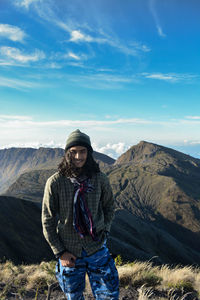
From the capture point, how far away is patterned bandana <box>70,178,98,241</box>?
3.28m

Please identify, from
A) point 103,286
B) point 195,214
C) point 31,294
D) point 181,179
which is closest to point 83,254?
point 103,286

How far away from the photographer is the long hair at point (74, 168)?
3.43 meters

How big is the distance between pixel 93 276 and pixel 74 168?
170 cm

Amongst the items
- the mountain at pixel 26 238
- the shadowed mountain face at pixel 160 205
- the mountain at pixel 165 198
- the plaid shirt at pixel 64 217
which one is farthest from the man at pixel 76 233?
the mountain at pixel 165 198

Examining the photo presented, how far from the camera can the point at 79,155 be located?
3508mm

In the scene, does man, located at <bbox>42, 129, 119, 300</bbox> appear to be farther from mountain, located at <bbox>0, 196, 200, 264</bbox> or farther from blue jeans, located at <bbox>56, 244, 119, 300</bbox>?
mountain, located at <bbox>0, 196, 200, 264</bbox>

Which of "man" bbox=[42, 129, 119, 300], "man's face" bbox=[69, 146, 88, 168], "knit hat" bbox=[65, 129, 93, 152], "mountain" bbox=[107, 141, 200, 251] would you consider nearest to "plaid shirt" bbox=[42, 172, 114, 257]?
"man" bbox=[42, 129, 119, 300]

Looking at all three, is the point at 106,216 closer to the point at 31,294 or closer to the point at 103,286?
the point at 103,286

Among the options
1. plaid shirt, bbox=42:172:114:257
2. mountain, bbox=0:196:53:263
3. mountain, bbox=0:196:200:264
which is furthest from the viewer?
mountain, bbox=0:196:200:264

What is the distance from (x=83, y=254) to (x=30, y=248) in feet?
90.6

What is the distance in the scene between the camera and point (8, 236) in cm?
2711

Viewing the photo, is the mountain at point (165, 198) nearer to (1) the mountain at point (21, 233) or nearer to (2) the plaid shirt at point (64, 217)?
(1) the mountain at point (21, 233)

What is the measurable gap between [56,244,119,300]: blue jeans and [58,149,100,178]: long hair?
48.0 inches

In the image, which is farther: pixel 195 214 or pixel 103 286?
pixel 195 214
